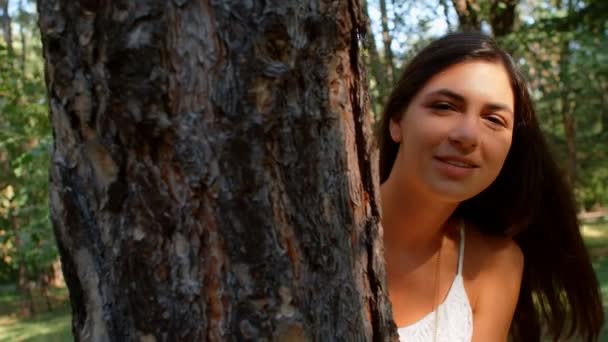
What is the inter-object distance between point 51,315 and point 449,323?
11.2 meters

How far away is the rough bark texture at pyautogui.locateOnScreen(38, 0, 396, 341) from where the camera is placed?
0.94m

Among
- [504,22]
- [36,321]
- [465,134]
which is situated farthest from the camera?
[36,321]

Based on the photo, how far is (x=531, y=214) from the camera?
237cm

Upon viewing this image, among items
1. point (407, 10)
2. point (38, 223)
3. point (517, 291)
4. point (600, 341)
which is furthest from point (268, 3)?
point (38, 223)

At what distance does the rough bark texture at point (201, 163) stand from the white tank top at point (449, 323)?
1053 millimetres

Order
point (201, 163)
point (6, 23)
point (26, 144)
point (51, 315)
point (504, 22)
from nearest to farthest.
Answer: point (201, 163)
point (504, 22)
point (26, 144)
point (51, 315)
point (6, 23)

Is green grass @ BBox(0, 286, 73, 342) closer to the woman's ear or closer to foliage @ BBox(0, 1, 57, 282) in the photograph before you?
foliage @ BBox(0, 1, 57, 282)

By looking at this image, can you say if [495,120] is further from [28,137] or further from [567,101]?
[28,137]

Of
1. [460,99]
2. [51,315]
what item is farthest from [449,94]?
[51,315]

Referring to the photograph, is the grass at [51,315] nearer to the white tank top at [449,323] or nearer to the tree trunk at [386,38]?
A: the tree trunk at [386,38]

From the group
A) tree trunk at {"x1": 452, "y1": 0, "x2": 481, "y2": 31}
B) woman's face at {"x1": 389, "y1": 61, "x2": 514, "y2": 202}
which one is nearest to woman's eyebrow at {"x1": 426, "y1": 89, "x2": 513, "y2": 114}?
woman's face at {"x1": 389, "y1": 61, "x2": 514, "y2": 202}

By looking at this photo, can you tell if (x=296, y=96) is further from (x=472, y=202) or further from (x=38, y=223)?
(x=38, y=223)

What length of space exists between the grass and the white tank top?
11.4ft

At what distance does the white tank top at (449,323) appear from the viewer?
80.7 inches
